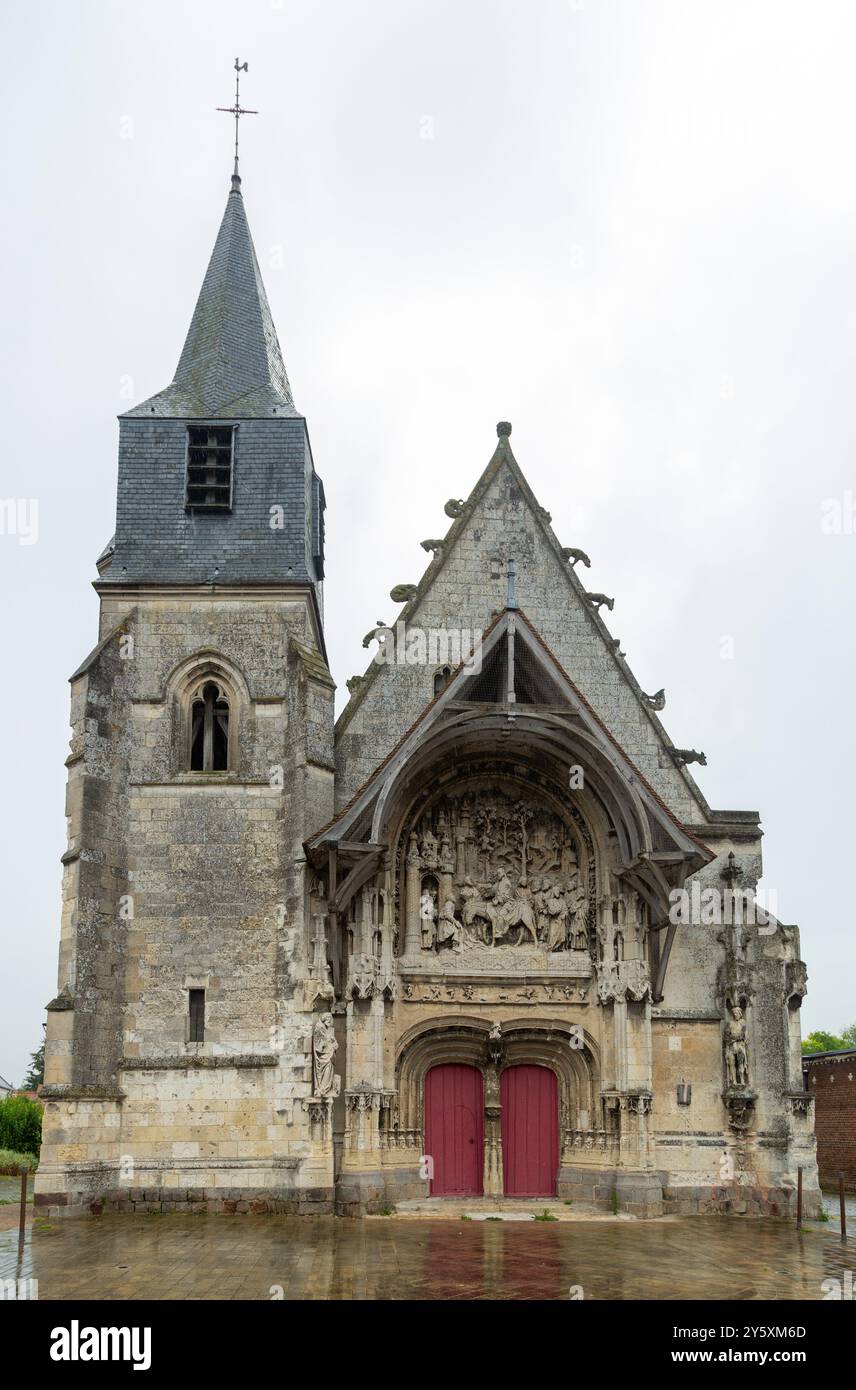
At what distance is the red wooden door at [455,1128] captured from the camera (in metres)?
18.1

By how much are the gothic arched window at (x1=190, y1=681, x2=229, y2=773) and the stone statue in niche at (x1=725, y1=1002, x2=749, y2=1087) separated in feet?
25.2

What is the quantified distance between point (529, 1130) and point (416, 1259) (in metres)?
5.66

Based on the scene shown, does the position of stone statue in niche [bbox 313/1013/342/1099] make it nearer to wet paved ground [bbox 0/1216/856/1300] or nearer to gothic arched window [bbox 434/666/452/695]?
wet paved ground [bbox 0/1216/856/1300]

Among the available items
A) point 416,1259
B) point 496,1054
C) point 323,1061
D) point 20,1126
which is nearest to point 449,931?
point 496,1054

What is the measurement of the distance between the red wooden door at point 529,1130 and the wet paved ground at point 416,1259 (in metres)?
1.55

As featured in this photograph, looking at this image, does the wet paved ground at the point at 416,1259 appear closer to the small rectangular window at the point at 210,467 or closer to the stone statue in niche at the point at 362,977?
the stone statue in niche at the point at 362,977

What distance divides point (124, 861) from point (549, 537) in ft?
25.3

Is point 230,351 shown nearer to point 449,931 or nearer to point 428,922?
point 428,922

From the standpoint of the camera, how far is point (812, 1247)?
1481cm

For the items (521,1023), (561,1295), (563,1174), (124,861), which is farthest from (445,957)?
(561,1295)

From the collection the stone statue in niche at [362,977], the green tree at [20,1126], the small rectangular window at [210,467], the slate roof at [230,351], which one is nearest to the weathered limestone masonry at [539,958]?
the stone statue in niche at [362,977]

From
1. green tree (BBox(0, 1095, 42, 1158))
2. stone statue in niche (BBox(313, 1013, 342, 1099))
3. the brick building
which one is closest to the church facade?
stone statue in niche (BBox(313, 1013, 342, 1099))

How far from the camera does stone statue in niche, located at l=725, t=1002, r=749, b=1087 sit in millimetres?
18328

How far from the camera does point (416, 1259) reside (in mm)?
12977
